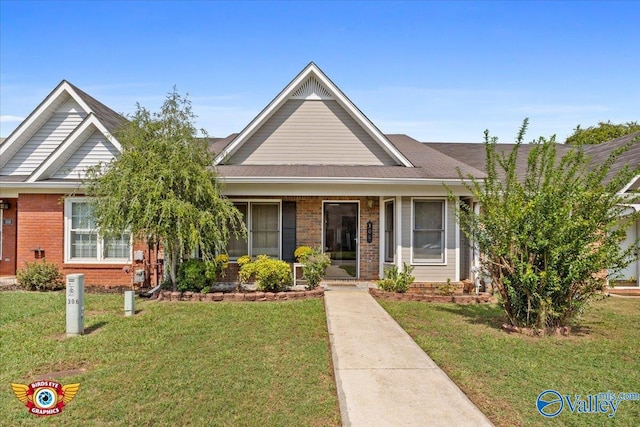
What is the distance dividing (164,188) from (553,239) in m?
7.67

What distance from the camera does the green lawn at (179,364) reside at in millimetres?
3939

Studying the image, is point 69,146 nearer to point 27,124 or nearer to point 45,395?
point 27,124

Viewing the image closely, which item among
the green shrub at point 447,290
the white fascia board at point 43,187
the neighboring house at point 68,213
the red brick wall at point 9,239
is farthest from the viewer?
the red brick wall at point 9,239

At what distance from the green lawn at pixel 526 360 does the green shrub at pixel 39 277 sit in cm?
881

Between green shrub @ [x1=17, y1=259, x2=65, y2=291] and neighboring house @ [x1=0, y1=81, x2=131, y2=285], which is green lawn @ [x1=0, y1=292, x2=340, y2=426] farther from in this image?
neighboring house @ [x1=0, y1=81, x2=131, y2=285]

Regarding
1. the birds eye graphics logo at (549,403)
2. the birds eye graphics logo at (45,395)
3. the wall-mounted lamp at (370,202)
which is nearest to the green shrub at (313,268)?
the wall-mounted lamp at (370,202)

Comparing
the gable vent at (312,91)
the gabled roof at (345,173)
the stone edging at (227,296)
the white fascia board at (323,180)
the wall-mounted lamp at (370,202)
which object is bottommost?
the stone edging at (227,296)

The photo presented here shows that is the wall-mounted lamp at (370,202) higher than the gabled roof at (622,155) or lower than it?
lower

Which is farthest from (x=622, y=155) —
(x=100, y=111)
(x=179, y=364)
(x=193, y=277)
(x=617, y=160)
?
(x=100, y=111)

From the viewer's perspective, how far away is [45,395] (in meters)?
4.25

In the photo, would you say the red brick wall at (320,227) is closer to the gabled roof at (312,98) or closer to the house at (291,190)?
the house at (291,190)

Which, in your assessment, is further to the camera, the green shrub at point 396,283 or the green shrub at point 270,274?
the green shrub at point 396,283

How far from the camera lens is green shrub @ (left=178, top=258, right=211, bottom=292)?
9.65 m

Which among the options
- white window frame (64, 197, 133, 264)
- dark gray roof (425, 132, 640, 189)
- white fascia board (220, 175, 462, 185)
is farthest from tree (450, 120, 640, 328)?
white window frame (64, 197, 133, 264)
